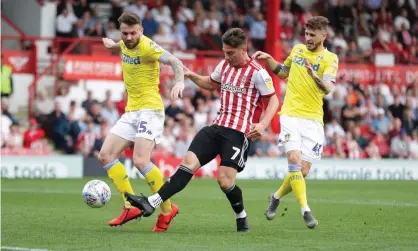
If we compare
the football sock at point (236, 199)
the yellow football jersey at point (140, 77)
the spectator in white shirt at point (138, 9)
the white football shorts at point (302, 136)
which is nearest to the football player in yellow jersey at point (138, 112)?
the yellow football jersey at point (140, 77)

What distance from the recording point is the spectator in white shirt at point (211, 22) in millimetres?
27906

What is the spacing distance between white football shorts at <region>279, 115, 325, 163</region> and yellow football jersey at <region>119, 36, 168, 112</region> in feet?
4.98

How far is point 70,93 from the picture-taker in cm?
2467

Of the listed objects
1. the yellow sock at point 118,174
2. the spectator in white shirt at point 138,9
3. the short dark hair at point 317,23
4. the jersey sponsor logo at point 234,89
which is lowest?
the yellow sock at point 118,174

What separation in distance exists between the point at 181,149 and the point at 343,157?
13.8 ft

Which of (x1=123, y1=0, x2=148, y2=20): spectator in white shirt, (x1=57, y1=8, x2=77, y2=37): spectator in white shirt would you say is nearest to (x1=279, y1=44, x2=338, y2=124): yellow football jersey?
(x1=57, y1=8, x2=77, y2=37): spectator in white shirt

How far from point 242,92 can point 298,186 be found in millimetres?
1446

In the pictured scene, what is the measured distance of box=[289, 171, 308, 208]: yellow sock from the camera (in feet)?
36.9

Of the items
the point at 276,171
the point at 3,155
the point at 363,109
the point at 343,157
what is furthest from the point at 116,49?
the point at 363,109

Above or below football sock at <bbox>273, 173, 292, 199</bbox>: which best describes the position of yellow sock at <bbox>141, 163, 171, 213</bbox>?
above

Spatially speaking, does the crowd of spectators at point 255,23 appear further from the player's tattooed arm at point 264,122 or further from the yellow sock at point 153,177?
the player's tattooed arm at point 264,122

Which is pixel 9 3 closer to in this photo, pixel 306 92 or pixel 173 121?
pixel 173 121

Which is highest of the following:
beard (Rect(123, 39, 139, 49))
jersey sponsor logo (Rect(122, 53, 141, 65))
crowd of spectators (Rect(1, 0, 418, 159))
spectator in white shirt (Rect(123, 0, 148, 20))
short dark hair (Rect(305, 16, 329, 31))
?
short dark hair (Rect(305, 16, 329, 31))

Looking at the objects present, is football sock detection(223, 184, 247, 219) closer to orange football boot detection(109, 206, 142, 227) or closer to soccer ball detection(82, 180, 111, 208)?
orange football boot detection(109, 206, 142, 227)
